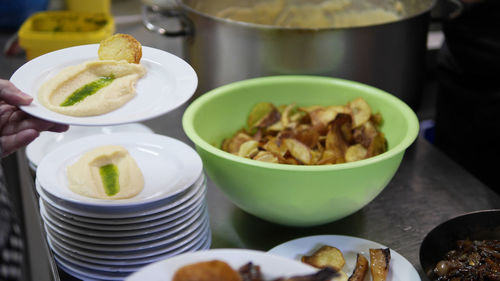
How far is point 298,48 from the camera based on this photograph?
129 cm

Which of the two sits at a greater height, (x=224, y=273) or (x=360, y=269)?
(x=224, y=273)

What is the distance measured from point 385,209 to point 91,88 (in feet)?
2.09

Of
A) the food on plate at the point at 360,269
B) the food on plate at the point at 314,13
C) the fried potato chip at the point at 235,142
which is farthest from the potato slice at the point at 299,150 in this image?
the food on plate at the point at 314,13

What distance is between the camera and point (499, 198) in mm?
1170

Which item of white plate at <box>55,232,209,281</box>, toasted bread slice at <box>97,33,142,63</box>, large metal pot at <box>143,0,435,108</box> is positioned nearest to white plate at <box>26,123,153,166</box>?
large metal pot at <box>143,0,435,108</box>

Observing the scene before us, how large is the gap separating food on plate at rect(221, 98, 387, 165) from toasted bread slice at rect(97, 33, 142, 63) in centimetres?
30

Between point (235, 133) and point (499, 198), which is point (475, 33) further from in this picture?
point (235, 133)

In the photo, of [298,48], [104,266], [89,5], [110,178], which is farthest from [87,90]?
[89,5]

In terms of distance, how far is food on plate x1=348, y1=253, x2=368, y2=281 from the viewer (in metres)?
0.88

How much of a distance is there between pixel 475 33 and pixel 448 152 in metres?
0.39

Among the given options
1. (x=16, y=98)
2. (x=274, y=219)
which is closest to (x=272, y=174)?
(x=274, y=219)

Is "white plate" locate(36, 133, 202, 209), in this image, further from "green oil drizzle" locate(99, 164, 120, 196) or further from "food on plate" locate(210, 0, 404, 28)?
"food on plate" locate(210, 0, 404, 28)

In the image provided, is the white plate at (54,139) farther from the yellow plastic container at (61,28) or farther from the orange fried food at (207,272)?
the orange fried food at (207,272)

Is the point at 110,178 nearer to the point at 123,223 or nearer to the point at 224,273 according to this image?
the point at 123,223
